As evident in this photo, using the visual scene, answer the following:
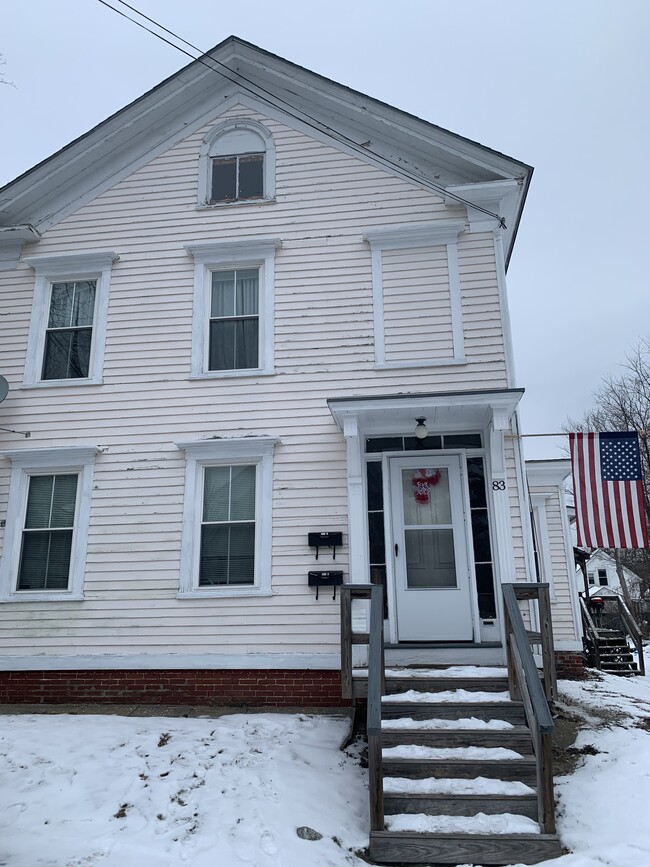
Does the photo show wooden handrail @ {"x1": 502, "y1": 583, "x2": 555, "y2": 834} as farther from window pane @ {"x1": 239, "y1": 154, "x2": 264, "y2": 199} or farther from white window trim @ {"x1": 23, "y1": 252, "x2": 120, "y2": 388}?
window pane @ {"x1": 239, "y1": 154, "x2": 264, "y2": 199}

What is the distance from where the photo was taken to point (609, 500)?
7.53 meters


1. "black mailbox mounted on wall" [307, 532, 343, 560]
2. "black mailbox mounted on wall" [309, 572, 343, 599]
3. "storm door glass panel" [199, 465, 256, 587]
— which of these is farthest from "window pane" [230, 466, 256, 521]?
"black mailbox mounted on wall" [309, 572, 343, 599]

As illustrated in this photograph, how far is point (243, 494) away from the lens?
27.6ft

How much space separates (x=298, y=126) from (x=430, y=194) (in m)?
2.21

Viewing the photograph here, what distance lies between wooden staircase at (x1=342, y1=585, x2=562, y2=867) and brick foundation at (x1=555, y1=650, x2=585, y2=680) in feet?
15.2

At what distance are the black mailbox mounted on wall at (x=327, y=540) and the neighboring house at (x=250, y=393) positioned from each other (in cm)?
4

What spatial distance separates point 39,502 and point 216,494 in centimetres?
231

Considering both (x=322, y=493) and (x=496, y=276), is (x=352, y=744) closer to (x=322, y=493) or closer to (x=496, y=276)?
(x=322, y=493)

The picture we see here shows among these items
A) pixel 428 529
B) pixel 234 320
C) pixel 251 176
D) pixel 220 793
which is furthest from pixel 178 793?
pixel 251 176

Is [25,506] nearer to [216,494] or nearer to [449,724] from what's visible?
[216,494]

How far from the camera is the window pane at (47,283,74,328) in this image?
9.44 m

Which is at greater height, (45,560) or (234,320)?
(234,320)

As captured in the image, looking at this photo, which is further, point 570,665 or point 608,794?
point 570,665

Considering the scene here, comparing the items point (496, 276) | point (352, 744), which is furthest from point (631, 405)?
point (352, 744)
